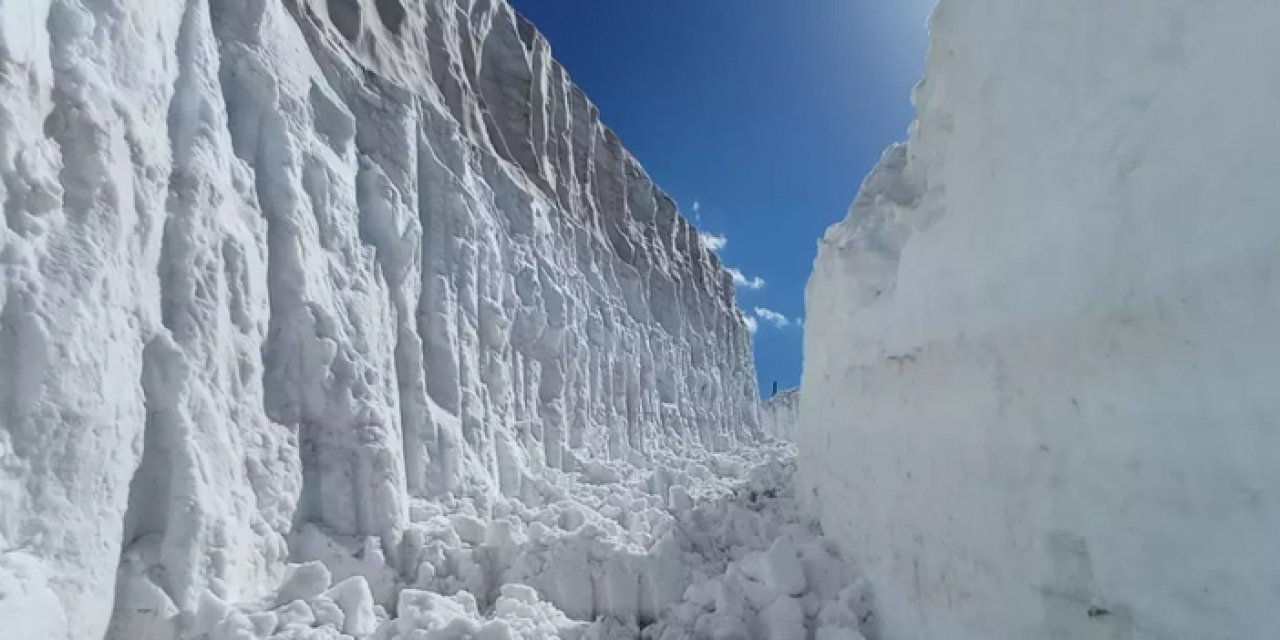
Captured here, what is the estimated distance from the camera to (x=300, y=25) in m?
7.53

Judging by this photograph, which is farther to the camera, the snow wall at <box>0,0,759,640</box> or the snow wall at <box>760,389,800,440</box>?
the snow wall at <box>760,389,800,440</box>

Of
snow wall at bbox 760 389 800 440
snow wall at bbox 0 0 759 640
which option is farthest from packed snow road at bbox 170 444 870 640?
snow wall at bbox 760 389 800 440

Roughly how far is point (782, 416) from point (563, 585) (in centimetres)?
3547

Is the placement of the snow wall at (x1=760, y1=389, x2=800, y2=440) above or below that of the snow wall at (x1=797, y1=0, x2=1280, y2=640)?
above

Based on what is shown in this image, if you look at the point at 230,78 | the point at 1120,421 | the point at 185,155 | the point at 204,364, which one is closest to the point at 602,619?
the point at 204,364

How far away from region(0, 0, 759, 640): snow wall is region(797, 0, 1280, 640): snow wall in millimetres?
4069

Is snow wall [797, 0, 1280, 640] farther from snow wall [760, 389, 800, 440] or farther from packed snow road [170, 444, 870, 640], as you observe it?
snow wall [760, 389, 800, 440]

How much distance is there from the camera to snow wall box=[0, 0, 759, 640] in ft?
10.8

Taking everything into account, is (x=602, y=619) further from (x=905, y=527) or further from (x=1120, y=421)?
(x=1120, y=421)

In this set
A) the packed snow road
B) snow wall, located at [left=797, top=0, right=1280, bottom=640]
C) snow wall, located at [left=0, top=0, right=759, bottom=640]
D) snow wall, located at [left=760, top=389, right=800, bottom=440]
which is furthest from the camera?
snow wall, located at [left=760, top=389, right=800, bottom=440]

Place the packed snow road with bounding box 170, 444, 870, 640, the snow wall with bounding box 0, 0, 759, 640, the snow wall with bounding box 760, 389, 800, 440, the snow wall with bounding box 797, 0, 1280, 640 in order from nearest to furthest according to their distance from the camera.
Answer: the snow wall with bounding box 797, 0, 1280, 640
the snow wall with bounding box 0, 0, 759, 640
the packed snow road with bounding box 170, 444, 870, 640
the snow wall with bounding box 760, 389, 800, 440

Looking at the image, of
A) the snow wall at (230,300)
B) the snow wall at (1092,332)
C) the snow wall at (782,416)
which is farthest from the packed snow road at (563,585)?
the snow wall at (782,416)

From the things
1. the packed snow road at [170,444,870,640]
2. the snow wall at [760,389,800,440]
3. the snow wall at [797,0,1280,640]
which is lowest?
the packed snow road at [170,444,870,640]

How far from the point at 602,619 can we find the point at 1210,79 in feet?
14.1
